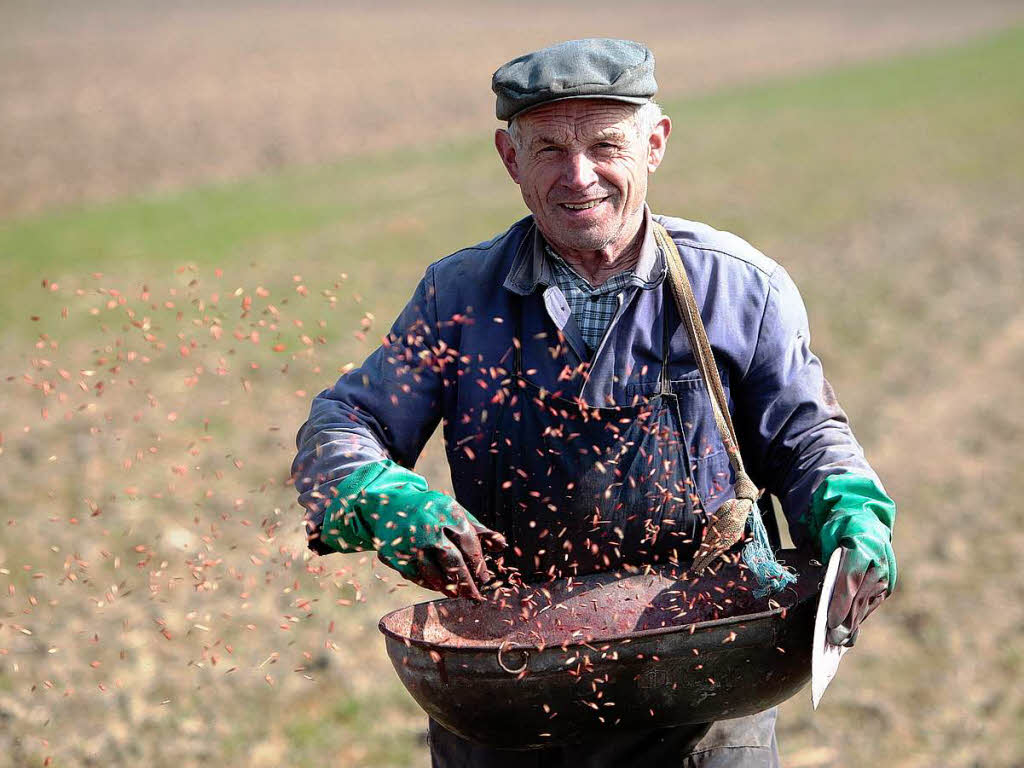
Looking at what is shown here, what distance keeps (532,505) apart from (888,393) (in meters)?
6.58

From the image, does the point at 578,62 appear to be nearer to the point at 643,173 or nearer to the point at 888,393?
the point at 643,173

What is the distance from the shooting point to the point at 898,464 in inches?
315

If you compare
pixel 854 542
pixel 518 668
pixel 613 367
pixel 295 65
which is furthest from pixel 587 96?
pixel 295 65

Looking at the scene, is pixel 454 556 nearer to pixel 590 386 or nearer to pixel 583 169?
pixel 590 386

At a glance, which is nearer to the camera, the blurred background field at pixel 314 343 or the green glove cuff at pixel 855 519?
the green glove cuff at pixel 855 519

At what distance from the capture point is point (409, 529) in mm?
2830

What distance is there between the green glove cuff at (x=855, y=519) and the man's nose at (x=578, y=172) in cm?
85

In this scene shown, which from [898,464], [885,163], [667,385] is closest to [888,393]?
[898,464]

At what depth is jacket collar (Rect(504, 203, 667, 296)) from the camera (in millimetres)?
3156

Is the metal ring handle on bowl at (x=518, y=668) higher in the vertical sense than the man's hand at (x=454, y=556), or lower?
lower

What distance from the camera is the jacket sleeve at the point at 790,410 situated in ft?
10.2

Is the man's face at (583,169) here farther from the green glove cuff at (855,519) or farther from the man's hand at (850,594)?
the man's hand at (850,594)

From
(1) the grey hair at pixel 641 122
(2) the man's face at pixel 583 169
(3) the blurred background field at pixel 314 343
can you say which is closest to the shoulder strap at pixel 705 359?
(2) the man's face at pixel 583 169

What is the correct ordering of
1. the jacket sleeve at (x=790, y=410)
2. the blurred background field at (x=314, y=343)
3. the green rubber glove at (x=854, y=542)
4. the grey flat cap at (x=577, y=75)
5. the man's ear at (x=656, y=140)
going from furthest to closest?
the blurred background field at (x=314, y=343) → the man's ear at (x=656, y=140) → the jacket sleeve at (x=790, y=410) → the grey flat cap at (x=577, y=75) → the green rubber glove at (x=854, y=542)
